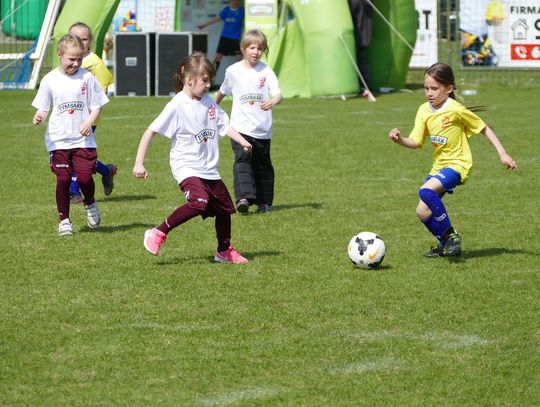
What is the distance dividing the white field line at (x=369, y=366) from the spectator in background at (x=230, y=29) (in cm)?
2025

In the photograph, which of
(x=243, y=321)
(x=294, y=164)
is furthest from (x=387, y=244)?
(x=294, y=164)

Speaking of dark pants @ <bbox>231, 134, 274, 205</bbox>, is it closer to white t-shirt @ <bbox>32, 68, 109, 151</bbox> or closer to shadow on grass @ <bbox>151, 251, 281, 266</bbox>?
white t-shirt @ <bbox>32, 68, 109, 151</bbox>

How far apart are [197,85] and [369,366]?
131 inches

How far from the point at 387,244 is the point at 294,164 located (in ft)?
17.4

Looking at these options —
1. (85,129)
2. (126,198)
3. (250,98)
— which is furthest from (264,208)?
(85,129)

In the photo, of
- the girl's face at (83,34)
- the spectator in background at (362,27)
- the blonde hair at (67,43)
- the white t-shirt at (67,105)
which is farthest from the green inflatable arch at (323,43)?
the blonde hair at (67,43)

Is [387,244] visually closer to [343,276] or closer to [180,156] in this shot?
[343,276]

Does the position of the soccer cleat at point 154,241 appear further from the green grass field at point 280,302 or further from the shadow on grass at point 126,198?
the shadow on grass at point 126,198

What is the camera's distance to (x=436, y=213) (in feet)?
29.2

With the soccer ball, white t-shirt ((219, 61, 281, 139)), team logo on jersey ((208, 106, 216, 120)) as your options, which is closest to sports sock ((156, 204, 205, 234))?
team logo on jersey ((208, 106, 216, 120))

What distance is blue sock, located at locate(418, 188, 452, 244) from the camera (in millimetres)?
8914

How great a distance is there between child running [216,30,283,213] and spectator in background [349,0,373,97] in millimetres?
12877

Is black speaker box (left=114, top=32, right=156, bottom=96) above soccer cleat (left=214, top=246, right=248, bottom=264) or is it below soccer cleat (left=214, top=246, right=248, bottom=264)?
above

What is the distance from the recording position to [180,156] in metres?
8.76
